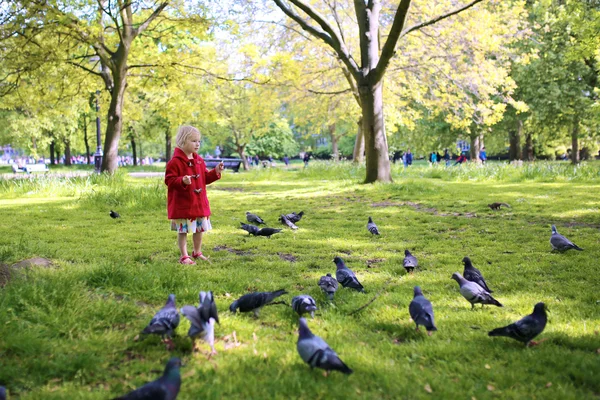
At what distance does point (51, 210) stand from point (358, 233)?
7302 millimetres

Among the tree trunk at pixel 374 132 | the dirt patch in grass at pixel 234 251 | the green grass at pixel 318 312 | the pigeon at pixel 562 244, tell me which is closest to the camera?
the green grass at pixel 318 312

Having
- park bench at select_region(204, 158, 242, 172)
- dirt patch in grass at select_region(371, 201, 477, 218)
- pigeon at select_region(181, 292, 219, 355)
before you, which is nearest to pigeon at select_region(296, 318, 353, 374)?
pigeon at select_region(181, 292, 219, 355)

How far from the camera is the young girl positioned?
18.6 feet

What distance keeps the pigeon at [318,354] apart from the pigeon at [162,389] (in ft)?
2.64

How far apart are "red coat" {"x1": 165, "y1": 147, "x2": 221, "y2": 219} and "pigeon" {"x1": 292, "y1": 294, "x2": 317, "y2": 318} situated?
238 cm

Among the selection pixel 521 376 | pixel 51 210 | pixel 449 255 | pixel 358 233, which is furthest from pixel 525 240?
pixel 51 210

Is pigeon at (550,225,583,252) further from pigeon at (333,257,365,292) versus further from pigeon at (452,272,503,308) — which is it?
pigeon at (333,257,365,292)

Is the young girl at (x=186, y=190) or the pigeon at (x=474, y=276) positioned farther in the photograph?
the young girl at (x=186, y=190)

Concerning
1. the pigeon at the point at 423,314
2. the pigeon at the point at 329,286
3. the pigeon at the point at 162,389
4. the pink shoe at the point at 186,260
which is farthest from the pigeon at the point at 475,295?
the pink shoe at the point at 186,260

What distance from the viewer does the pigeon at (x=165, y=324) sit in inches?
121

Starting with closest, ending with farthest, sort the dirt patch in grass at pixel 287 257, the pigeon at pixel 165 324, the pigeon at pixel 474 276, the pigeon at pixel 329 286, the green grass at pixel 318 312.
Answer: the green grass at pixel 318 312
the pigeon at pixel 165 324
the pigeon at pixel 329 286
the pigeon at pixel 474 276
the dirt patch in grass at pixel 287 257

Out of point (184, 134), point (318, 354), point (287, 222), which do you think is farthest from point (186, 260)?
point (318, 354)

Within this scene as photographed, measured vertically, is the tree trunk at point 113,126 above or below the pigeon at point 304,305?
above

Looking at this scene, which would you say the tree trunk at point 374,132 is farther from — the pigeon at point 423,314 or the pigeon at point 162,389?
the pigeon at point 162,389
